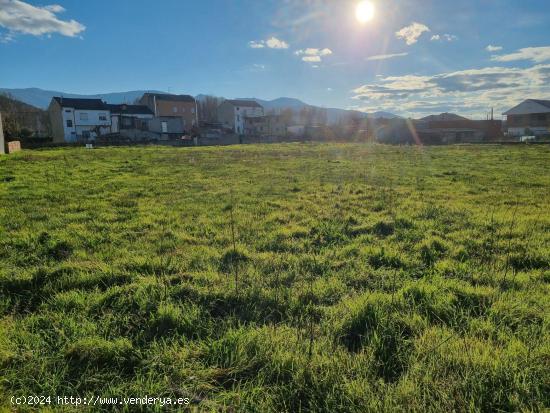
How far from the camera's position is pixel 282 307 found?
159 inches

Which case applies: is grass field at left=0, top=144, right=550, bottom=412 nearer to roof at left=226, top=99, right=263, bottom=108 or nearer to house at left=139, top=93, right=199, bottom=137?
house at left=139, top=93, right=199, bottom=137

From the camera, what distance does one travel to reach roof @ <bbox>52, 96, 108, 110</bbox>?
63156 millimetres

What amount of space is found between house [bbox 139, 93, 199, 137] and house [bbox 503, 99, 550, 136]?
71.0 m

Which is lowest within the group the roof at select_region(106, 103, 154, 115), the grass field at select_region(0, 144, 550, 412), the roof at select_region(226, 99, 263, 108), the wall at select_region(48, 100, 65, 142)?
the grass field at select_region(0, 144, 550, 412)

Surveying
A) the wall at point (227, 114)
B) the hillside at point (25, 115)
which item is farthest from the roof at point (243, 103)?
the hillside at point (25, 115)

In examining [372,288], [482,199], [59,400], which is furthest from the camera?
[482,199]

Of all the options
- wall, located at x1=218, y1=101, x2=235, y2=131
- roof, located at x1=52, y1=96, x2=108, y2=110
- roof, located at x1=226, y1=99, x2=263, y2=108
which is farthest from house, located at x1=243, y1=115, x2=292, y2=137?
roof, located at x1=52, y1=96, x2=108, y2=110

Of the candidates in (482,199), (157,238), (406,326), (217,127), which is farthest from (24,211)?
(217,127)

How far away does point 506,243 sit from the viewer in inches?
247

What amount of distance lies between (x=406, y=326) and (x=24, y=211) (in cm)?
974

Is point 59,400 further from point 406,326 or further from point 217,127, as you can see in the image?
point 217,127

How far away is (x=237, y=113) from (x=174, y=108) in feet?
57.3

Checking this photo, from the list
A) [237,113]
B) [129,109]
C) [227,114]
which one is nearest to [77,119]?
[129,109]

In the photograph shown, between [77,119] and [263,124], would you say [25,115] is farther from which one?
[263,124]
